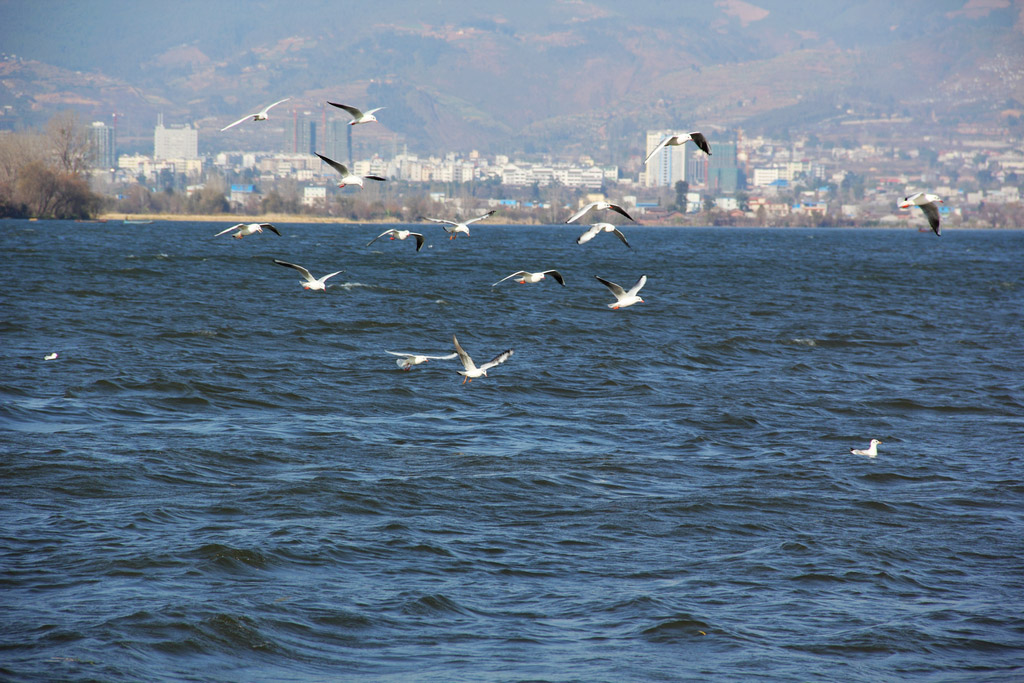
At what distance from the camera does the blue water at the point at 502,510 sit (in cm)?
1092

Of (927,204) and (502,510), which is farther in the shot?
(502,510)

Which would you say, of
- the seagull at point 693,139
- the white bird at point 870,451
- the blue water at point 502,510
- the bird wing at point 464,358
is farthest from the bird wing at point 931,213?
the bird wing at point 464,358

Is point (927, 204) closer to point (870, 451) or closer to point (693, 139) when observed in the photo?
point (693, 139)

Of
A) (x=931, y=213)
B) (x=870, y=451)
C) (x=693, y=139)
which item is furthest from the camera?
(x=870, y=451)

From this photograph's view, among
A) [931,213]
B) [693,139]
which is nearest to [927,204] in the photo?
[931,213]

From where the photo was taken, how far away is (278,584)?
12336mm

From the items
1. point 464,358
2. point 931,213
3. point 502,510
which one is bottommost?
point 502,510

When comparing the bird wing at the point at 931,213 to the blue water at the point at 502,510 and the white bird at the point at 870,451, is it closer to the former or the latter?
the blue water at the point at 502,510

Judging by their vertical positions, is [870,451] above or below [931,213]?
below

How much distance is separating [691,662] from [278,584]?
198 inches

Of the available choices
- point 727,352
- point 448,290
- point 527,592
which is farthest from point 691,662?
point 448,290

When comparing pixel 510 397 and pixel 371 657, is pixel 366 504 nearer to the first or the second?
pixel 371 657

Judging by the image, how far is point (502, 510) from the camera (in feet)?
50.6

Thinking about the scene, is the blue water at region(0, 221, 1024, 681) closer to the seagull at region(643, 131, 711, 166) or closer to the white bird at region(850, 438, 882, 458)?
the white bird at region(850, 438, 882, 458)
